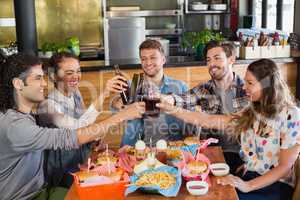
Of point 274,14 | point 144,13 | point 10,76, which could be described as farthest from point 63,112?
point 144,13

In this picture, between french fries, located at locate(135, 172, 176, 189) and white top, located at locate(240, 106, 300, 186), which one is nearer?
french fries, located at locate(135, 172, 176, 189)

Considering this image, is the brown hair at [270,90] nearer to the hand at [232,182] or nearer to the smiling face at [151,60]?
the hand at [232,182]

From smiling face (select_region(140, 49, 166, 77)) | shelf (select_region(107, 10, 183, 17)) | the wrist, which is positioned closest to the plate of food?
the wrist

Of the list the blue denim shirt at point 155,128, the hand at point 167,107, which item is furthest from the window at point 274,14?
the hand at point 167,107

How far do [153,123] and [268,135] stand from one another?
95cm

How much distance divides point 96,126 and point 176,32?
5133 mm

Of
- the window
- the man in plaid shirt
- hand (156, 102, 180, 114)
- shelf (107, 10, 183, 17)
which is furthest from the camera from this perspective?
shelf (107, 10, 183, 17)

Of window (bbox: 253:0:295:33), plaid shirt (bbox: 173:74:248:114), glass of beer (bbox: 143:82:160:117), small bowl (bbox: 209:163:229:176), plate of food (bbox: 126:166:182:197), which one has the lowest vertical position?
small bowl (bbox: 209:163:229:176)

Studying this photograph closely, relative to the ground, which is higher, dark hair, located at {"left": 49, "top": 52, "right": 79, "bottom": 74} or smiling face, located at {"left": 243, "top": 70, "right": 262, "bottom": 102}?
dark hair, located at {"left": 49, "top": 52, "right": 79, "bottom": 74}

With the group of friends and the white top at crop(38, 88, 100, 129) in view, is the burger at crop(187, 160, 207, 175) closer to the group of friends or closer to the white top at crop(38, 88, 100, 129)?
the group of friends

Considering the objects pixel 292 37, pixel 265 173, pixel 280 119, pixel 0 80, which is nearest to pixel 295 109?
pixel 280 119

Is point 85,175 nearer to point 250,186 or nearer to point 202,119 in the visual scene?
point 250,186

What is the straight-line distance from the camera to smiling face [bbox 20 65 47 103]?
2.25m

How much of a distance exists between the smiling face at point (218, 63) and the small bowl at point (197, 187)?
4.11 feet
